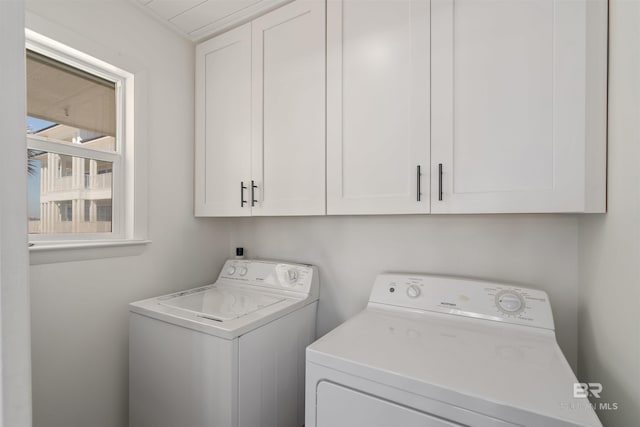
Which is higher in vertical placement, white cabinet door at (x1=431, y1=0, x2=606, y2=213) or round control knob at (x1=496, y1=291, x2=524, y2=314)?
white cabinet door at (x1=431, y1=0, x2=606, y2=213)

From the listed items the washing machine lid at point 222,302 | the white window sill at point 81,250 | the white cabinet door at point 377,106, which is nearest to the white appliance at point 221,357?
the washing machine lid at point 222,302

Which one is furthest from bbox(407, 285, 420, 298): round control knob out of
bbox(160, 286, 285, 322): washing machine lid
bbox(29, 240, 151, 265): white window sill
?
bbox(29, 240, 151, 265): white window sill

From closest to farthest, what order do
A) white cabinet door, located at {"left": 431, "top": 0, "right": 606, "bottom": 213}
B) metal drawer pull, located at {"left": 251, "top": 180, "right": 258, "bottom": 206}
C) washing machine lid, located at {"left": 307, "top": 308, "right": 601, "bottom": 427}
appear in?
washing machine lid, located at {"left": 307, "top": 308, "right": 601, "bottom": 427} → white cabinet door, located at {"left": 431, "top": 0, "right": 606, "bottom": 213} → metal drawer pull, located at {"left": 251, "top": 180, "right": 258, "bottom": 206}

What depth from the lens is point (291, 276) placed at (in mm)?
1752

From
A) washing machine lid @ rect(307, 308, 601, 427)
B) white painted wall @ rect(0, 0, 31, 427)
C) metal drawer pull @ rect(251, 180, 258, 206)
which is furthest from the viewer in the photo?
metal drawer pull @ rect(251, 180, 258, 206)

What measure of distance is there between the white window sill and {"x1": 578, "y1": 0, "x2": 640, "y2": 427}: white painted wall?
2048mm

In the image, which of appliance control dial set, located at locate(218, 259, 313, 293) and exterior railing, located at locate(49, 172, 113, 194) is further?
appliance control dial set, located at locate(218, 259, 313, 293)

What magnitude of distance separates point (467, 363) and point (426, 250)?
0.69 meters

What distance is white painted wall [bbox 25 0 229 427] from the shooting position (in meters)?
1.30

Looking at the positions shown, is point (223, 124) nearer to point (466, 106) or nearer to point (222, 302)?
point (222, 302)

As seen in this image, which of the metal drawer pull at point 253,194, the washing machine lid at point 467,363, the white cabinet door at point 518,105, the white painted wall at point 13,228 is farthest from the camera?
the metal drawer pull at point 253,194

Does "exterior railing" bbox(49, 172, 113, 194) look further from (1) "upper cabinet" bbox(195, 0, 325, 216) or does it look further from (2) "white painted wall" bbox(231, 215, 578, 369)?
(2) "white painted wall" bbox(231, 215, 578, 369)

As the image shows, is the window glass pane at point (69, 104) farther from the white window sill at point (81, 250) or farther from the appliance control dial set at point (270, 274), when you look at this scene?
the appliance control dial set at point (270, 274)

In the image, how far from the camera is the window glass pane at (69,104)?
1.33 m
